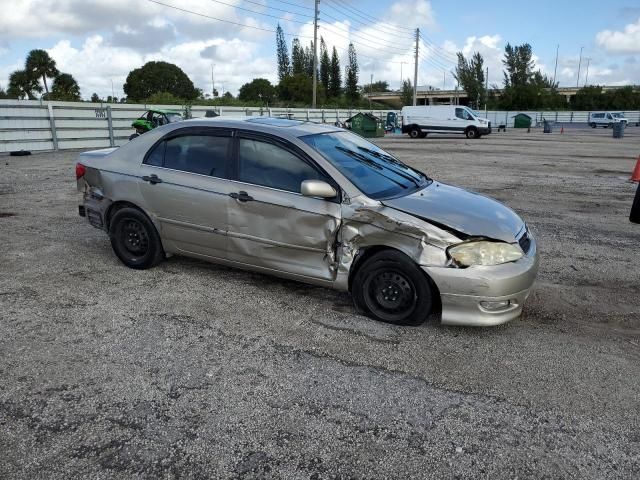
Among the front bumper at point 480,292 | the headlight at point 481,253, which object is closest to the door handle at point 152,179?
the front bumper at point 480,292

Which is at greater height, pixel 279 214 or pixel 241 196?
pixel 241 196

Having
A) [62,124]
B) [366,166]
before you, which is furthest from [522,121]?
[366,166]

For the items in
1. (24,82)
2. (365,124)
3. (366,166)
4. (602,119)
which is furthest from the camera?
(24,82)

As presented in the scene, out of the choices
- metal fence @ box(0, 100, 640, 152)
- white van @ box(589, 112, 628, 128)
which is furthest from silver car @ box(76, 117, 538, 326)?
white van @ box(589, 112, 628, 128)

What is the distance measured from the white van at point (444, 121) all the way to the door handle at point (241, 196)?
32482 millimetres

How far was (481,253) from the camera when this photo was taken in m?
3.67

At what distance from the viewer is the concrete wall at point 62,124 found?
1811cm

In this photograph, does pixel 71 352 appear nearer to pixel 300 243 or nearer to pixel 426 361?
pixel 300 243

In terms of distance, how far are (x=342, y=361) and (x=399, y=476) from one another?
1.12 m

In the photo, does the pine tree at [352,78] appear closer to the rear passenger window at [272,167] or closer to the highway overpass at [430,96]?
the highway overpass at [430,96]

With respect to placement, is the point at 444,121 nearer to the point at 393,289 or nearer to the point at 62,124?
the point at 62,124

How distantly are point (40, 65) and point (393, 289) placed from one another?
83.5m

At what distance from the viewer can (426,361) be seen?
3443 mm

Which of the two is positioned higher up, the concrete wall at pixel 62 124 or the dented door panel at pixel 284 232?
the concrete wall at pixel 62 124
